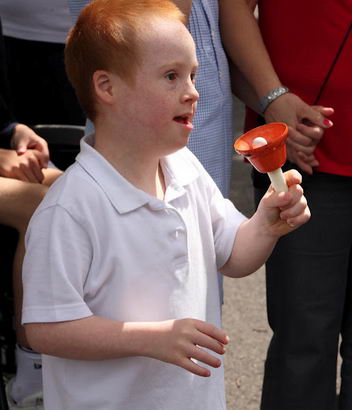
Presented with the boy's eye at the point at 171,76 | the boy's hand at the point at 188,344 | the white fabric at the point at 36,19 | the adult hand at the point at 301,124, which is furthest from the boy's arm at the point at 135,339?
the white fabric at the point at 36,19

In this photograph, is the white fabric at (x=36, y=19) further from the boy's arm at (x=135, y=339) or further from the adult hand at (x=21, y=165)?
the boy's arm at (x=135, y=339)

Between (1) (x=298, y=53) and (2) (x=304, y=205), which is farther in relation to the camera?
(1) (x=298, y=53)

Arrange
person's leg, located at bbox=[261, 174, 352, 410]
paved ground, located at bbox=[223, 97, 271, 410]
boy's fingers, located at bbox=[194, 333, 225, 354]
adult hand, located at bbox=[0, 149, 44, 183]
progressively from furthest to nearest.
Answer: paved ground, located at bbox=[223, 97, 271, 410] < adult hand, located at bbox=[0, 149, 44, 183] < person's leg, located at bbox=[261, 174, 352, 410] < boy's fingers, located at bbox=[194, 333, 225, 354]

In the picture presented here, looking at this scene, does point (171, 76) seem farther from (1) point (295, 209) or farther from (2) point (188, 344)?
(2) point (188, 344)

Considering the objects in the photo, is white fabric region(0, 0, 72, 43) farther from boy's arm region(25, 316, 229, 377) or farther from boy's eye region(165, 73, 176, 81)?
boy's arm region(25, 316, 229, 377)

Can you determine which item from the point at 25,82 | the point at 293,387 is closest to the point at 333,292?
the point at 293,387

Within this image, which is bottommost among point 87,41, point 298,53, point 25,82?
point 25,82

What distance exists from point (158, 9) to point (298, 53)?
75 cm

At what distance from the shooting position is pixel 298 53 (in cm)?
246

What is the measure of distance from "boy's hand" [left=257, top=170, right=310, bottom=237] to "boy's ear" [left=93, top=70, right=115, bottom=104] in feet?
1.20

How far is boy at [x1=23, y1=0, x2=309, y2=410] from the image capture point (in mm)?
1751

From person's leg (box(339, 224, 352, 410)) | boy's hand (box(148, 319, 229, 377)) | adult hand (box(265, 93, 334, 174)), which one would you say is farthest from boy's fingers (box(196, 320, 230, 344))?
person's leg (box(339, 224, 352, 410))

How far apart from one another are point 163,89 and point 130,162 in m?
0.17

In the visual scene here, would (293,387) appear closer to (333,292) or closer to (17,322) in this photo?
(333,292)
